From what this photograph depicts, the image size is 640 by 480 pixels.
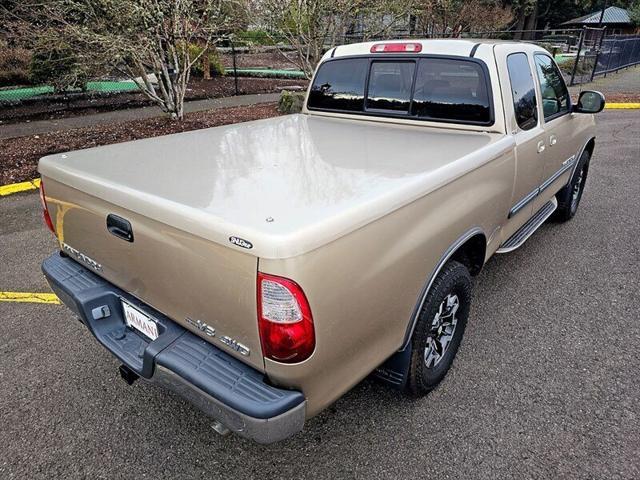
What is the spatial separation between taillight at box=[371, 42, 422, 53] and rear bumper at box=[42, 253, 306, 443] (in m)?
2.63

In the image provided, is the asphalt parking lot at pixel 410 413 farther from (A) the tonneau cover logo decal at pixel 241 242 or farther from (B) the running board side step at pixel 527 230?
(A) the tonneau cover logo decal at pixel 241 242

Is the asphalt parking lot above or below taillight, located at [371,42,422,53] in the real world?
below

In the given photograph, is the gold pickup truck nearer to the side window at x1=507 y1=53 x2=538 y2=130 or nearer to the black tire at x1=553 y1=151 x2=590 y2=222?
the side window at x1=507 y1=53 x2=538 y2=130

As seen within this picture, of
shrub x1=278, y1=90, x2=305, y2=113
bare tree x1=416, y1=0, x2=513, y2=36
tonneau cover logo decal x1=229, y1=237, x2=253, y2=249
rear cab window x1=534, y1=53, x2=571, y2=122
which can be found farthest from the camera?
bare tree x1=416, y1=0, x2=513, y2=36

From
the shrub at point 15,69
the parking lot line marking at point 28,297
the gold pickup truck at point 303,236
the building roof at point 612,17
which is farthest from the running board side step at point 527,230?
the building roof at point 612,17

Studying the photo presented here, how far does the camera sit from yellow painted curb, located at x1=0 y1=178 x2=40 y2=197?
599 centimetres

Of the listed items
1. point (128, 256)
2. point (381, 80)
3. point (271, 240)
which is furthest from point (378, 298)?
point (381, 80)

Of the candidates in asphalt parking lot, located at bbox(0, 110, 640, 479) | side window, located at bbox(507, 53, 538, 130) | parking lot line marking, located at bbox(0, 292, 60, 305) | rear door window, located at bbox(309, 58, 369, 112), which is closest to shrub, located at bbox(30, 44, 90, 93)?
parking lot line marking, located at bbox(0, 292, 60, 305)

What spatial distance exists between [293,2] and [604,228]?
24.8 ft

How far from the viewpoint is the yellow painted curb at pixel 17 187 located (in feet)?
19.7

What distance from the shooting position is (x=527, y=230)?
366cm

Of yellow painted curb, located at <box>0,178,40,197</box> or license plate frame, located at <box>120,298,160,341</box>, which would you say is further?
yellow painted curb, located at <box>0,178,40,197</box>

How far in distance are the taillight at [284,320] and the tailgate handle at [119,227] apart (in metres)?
0.77

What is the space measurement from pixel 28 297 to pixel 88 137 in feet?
17.6
